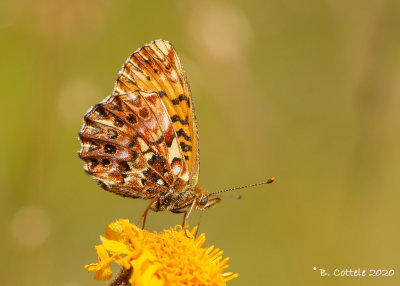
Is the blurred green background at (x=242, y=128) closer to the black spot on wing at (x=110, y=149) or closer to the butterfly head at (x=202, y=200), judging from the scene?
the butterfly head at (x=202, y=200)

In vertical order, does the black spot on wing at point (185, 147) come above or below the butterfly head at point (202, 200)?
above

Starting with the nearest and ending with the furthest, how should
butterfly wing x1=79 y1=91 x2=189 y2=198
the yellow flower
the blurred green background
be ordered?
the yellow flower
butterfly wing x1=79 y1=91 x2=189 y2=198
the blurred green background

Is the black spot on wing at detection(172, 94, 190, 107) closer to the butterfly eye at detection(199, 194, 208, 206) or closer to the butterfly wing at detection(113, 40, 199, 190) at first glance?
the butterfly wing at detection(113, 40, 199, 190)

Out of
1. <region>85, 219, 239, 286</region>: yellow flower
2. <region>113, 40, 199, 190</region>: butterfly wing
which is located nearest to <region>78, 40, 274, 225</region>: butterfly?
<region>113, 40, 199, 190</region>: butterfly wing

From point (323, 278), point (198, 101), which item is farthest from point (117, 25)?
point (323, 278)

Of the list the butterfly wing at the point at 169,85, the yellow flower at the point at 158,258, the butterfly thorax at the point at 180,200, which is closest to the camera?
the yellow flower at the point at 158,258

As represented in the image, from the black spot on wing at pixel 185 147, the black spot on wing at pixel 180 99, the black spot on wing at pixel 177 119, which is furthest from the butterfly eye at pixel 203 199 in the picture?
the black spot on wing at pixel 180 99
